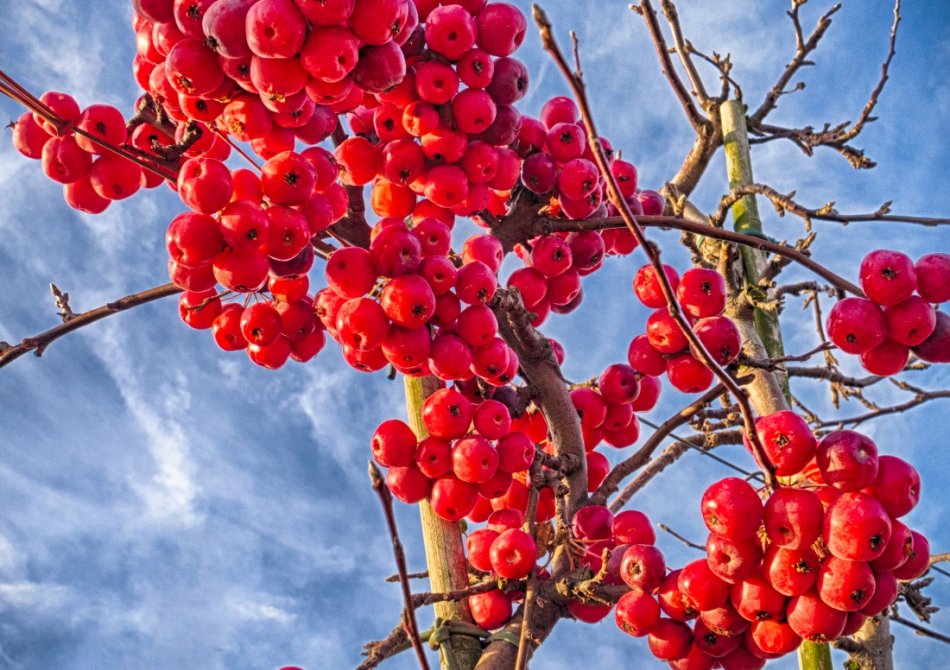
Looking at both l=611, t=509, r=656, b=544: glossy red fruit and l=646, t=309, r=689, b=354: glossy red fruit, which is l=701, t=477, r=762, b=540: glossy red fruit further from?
l=646, t=309, r=689, b=354: glossy red fruit

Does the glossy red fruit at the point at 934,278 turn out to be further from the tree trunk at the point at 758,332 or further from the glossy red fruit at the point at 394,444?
the glossy red fruit at the point at 394,444

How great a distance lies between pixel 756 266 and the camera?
410cm

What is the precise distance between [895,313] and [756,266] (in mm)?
1437

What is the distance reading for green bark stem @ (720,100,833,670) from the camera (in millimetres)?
3361

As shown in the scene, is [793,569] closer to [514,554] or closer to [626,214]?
[514,554]

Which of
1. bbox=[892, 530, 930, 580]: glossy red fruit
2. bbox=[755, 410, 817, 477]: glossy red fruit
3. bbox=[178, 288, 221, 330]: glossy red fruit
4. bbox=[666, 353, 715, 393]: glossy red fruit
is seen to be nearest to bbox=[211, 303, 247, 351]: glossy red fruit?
bbox=[178, 288, 221, 330]: glossy red fruit

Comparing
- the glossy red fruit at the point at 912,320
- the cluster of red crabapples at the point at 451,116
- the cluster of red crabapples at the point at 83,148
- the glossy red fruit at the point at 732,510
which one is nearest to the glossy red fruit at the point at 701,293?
the glossy red fruit at the point at 912,320

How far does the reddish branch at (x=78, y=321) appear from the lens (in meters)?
2.95

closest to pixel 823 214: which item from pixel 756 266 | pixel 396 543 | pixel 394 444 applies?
pixel 756 266

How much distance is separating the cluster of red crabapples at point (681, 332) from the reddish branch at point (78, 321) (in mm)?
1723

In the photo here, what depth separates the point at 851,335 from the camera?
2695 millimetres

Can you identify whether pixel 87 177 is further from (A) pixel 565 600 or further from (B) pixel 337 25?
(A) pixel 565 600

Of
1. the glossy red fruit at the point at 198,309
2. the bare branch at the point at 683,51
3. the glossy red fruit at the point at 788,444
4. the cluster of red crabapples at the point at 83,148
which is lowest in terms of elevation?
the glossy red fruit at the point at 788,444

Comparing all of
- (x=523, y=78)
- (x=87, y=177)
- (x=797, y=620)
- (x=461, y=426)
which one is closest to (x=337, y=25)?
(x=523, y=78)
